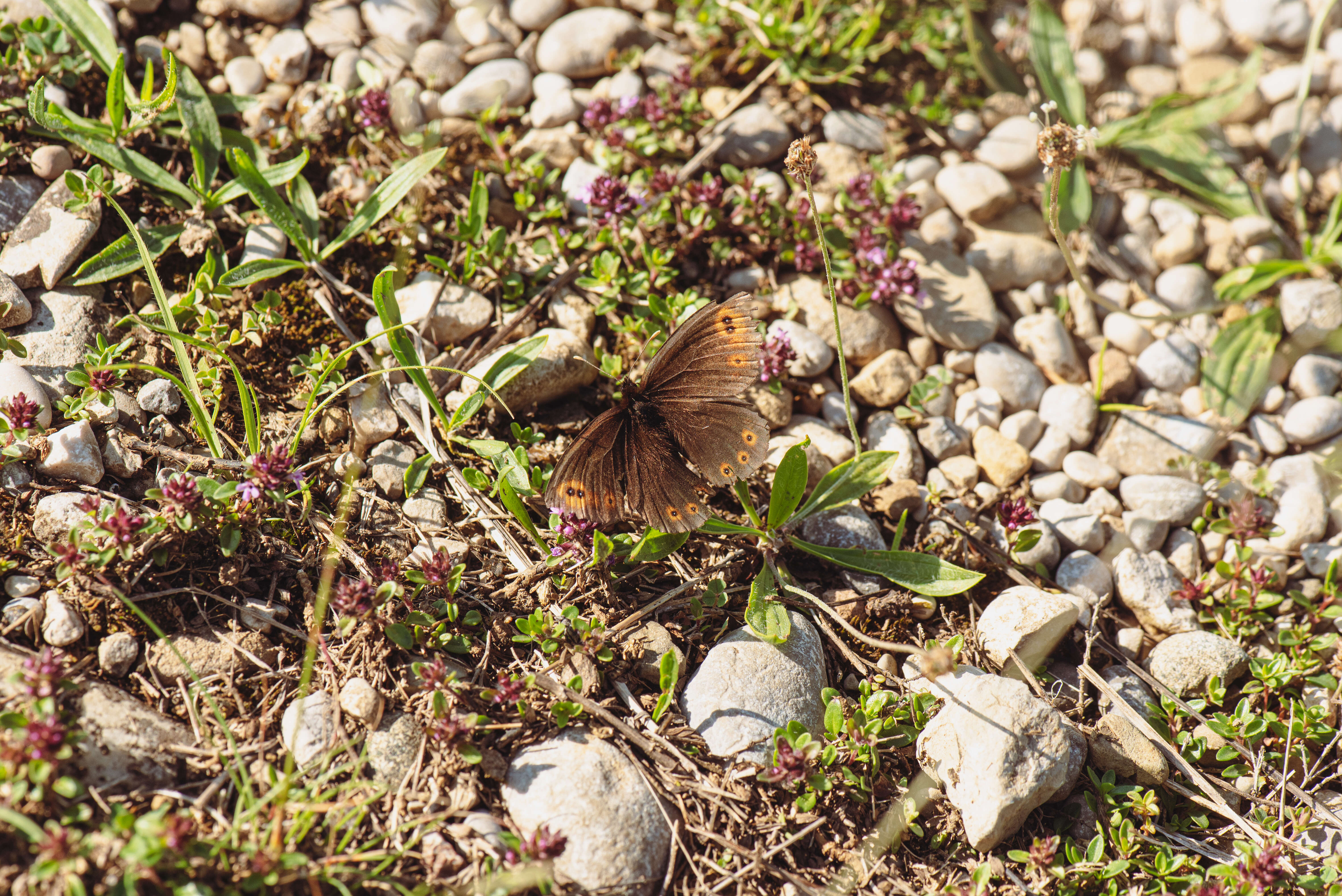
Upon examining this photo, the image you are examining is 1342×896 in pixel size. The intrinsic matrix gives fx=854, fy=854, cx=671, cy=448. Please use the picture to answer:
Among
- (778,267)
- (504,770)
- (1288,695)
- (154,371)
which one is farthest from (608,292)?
(1288,695)

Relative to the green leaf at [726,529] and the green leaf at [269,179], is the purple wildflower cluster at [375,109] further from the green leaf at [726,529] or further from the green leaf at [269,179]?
the green leaf at [726,529]

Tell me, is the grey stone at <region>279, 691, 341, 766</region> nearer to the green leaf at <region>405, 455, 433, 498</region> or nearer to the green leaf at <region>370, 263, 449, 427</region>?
the green leaf at <region>405, 455, 433, 498</region>

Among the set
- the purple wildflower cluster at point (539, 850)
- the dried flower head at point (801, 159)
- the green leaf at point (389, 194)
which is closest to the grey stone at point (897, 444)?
the dried flower head at point (801, 159)

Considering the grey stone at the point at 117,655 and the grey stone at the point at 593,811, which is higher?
the grey stone at the point at 117,655

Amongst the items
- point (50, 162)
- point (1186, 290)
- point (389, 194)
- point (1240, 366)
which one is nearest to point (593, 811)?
point (389, 194)

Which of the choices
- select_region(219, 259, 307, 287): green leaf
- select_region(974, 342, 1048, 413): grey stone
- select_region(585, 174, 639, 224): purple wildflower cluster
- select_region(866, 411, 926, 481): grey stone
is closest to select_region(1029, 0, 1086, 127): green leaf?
select_region(974, 342, 1048, 413): grey stone

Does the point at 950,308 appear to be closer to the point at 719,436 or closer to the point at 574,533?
the point at 719,436
